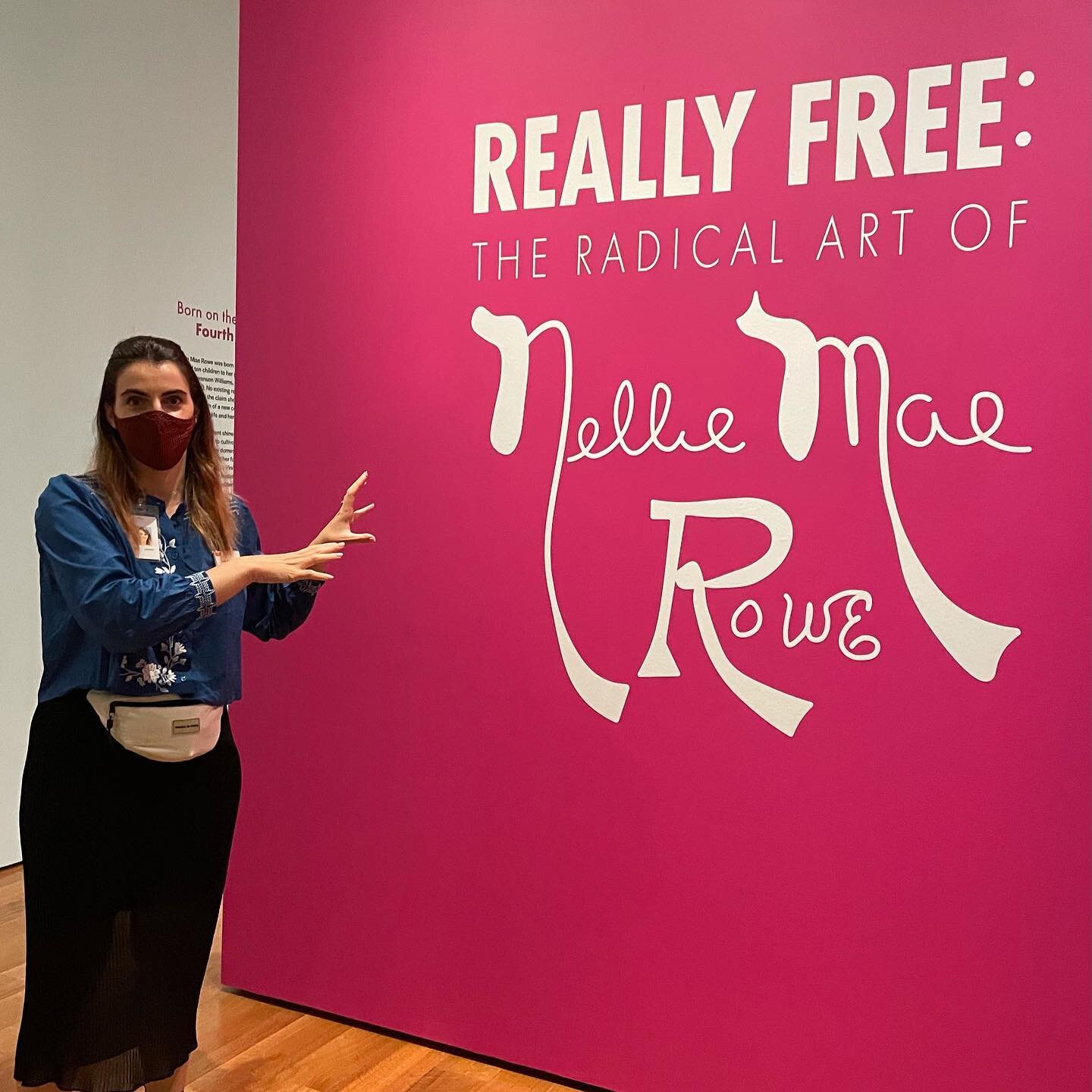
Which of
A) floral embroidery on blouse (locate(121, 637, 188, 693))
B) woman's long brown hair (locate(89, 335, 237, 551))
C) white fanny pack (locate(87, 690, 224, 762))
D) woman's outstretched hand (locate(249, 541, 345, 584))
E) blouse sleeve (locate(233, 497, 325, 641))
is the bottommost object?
white fanny pack (locate(87, 690, 224, 762))

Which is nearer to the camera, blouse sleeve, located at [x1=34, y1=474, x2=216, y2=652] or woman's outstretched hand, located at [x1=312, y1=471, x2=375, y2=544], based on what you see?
blouse sleeve, located at [x1=34, y1=474, x2=216, y2=652]

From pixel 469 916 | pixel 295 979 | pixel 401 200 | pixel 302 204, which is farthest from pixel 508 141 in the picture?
pixel 295 979

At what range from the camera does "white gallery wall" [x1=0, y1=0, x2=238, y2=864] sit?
13.9 feet

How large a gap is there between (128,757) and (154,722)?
4.4 inches

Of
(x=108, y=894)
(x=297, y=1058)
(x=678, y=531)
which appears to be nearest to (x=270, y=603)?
(x=108, y=894)

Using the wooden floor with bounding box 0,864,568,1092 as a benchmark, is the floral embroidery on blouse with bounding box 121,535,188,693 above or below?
above

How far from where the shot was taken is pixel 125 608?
7.04 feet

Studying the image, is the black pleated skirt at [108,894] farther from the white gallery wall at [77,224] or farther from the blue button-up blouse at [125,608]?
the white gallery wall at [77,224]

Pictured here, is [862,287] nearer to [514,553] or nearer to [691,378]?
[691,378]

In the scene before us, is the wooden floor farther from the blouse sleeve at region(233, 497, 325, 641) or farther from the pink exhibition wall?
the blouse sleeve at region(233, 497, 325, 641)

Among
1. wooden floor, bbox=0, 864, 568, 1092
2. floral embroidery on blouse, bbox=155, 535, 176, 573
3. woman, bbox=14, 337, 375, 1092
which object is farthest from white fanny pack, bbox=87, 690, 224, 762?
wooden floor, bbox=0, 864, 568, 1092

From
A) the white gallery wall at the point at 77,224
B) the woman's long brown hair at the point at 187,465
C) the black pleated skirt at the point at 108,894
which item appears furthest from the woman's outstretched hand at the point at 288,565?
the white gallery wall at the point at 77,224

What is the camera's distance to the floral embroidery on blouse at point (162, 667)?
2.29 meters

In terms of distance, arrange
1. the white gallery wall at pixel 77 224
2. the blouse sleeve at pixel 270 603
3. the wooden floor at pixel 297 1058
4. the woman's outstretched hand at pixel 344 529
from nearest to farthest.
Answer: the woman's outstretched hand at pixel 344 529
the blouse sleeve at pixel 270 603
the wooden floor at pixel 297 1058
the white gallery wall at pixel 77 224
